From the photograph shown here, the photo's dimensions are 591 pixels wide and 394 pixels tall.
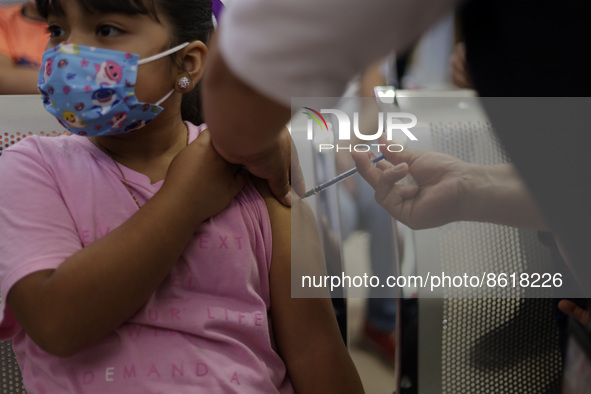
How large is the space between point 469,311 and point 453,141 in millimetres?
321

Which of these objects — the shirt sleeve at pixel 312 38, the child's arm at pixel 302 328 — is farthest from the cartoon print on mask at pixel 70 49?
the shirt sleeve at pixel 312 38

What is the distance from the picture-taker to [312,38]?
0.54 metres

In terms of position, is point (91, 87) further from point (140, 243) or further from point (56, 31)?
point (140, 243)

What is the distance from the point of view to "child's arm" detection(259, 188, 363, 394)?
3.47 ft

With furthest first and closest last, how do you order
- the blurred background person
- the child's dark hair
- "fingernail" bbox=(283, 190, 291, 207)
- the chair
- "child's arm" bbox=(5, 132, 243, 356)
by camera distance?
the blurred background person → the chair → "fingernail" bbox=(283, 190, 291, 207) → the child's dark hair → "child's arm" bbox=(5, 132, 243, 356)

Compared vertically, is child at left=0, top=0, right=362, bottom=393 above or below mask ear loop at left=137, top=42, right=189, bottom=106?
below

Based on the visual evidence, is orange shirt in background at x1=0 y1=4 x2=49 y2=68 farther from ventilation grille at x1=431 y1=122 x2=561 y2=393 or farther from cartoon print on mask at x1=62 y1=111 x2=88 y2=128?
ventilation grille at x1=431 y1=122 x2=561 y2=393

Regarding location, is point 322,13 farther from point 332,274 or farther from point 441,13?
point 332,274

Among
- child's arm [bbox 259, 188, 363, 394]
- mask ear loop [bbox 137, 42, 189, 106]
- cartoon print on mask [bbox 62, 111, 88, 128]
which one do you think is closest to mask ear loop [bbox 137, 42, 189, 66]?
mask ear loop [bbox 137, 42, 189, 106]

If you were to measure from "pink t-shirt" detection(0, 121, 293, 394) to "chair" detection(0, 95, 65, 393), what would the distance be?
20cm

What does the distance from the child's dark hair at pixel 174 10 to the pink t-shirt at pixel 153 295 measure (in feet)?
0.73

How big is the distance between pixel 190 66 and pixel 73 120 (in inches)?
8.8

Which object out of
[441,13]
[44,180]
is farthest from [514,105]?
[44,180]

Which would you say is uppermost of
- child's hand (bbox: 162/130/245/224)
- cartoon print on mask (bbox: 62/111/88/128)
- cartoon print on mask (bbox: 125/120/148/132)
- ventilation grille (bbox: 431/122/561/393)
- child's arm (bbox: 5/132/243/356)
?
cartoon print on mask (bbox: 62/111/88/128)
